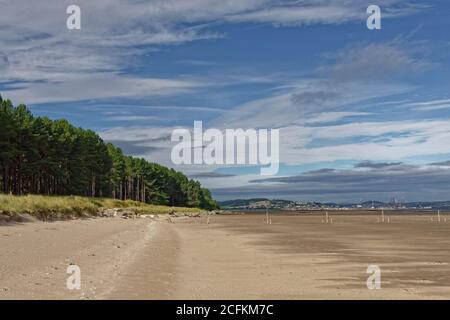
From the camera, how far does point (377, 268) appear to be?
19.7 metres

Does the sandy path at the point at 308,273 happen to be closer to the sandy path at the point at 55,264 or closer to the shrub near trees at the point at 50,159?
the sandy path at the point at 55,264

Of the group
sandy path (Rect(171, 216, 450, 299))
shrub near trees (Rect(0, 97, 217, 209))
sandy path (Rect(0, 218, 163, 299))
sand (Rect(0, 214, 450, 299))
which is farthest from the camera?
shrub near trees (Rect(0, 97, 217, 209))

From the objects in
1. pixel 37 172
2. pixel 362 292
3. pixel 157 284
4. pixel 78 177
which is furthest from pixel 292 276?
pixel 78 177

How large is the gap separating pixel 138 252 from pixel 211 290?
31.9 ft

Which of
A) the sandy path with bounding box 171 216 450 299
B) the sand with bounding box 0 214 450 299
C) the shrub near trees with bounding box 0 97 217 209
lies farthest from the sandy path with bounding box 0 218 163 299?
the shrub near trees with bounding box 0 97 217 209

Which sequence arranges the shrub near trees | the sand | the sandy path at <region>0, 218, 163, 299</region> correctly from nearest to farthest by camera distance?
the sandy path at <region>0, 218, 163, 299</region> < the sand < the shrub near trees

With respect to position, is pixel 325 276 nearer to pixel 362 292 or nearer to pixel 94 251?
pixel 362 292

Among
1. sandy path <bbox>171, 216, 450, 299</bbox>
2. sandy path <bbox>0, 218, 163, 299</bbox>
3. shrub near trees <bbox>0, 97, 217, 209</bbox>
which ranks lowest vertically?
sandy path <bbox>171, 216, 450, 299</bbox>

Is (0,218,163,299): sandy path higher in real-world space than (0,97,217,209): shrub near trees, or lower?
lower

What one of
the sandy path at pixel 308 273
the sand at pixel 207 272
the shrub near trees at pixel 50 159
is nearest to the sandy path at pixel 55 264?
the sand at pixel 207 272

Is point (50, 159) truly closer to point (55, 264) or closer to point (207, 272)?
point (55, 264)

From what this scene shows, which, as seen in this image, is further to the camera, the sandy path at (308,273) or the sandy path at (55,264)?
the sandy path at (308,273)

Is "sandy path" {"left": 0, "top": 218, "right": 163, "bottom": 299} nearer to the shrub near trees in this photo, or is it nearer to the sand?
the sand

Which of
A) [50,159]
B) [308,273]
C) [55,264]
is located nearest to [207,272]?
[308,273]
